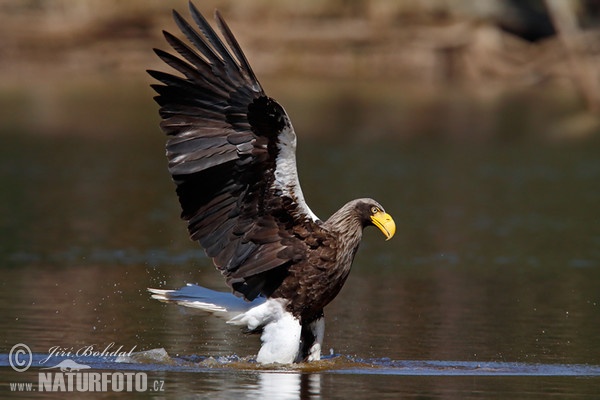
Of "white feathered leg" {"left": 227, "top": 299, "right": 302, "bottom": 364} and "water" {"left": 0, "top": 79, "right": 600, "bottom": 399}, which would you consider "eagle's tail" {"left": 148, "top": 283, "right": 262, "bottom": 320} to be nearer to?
"white feathered leg" {"left": 227, "top": 299, "right": 302, "bottom": 364}

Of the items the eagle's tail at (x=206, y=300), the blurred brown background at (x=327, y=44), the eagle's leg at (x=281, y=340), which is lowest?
the eagle's leg at (x=281, y=340)

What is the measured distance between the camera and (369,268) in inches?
574

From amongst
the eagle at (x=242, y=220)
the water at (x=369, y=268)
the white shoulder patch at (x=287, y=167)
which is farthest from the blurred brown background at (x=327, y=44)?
the white shoulder patch at (x=287, y=167)

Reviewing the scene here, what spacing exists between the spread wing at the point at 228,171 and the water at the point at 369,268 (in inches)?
24.8

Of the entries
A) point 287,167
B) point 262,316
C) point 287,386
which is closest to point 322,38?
point 262,316

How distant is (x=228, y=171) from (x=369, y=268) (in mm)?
4874

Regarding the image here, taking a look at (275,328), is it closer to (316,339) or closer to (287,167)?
(316,339)

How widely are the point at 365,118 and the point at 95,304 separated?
1953cm

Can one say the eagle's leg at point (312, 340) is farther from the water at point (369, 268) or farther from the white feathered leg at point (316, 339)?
the water at point (369, 268)

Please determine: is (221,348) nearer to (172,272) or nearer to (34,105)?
(172,272)

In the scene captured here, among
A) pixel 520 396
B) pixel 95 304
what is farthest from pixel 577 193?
pixel 520 396

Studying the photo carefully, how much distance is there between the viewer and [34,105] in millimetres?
31625

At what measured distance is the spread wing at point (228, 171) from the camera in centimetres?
973

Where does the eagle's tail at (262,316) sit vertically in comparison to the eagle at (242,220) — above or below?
below
